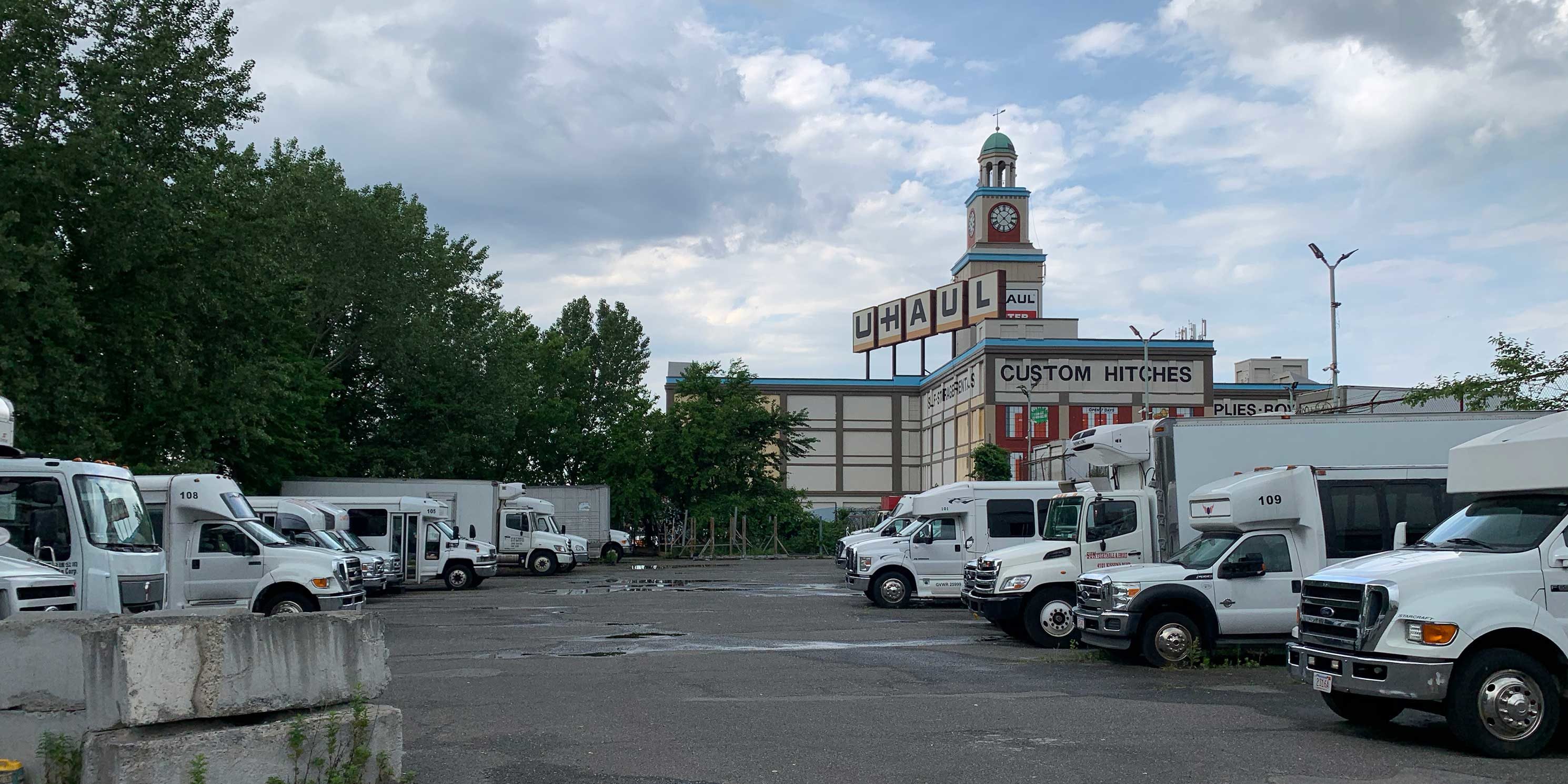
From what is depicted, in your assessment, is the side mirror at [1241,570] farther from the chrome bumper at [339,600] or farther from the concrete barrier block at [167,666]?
the chrome bumper at [339,600]

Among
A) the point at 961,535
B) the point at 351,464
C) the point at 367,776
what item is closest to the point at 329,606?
the point at 961,535

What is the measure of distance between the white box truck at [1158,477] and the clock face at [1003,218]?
6535cm

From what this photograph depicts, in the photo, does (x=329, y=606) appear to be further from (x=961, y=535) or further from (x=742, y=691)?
(x=961, y=535)

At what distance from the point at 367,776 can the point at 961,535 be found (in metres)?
18.6

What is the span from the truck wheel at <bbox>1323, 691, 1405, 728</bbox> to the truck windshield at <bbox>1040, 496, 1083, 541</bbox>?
7.98 meters

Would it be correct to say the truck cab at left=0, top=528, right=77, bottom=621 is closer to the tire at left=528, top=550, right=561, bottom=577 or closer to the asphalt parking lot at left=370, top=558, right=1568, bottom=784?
the asphalt parking lot at left=370, top=558, right=1568, bottom=784

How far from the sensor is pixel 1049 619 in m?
18.4

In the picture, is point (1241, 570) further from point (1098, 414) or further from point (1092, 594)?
point (1098, 414)

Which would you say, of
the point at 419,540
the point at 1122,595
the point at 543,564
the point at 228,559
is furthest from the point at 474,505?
the point at 1122,595

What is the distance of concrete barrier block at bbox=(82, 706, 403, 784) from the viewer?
6895mm

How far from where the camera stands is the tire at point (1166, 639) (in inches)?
603

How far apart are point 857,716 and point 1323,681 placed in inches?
153

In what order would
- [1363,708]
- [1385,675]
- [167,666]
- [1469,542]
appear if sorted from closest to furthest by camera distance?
[167,666] → [1385,675] → [1469,542] → [1363,708]

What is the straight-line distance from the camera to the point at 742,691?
1303 centimetres
